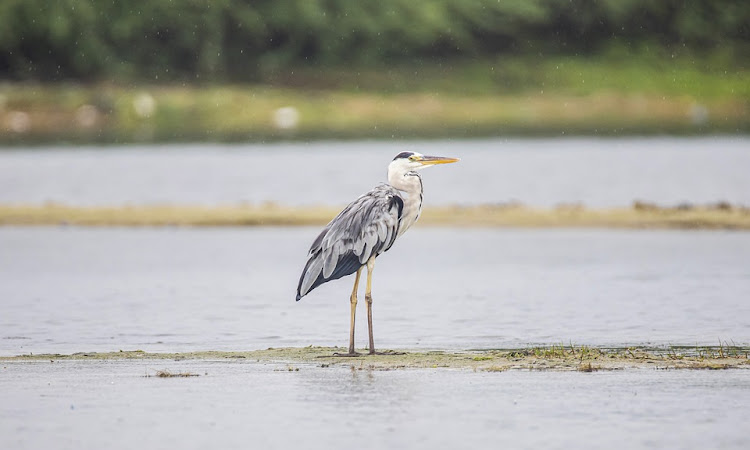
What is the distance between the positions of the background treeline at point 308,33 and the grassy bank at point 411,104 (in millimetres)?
3430

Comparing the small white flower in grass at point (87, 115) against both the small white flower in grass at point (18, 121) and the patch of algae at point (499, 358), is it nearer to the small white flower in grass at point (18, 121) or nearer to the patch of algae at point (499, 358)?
the small white flower in grass at point (18, 121)

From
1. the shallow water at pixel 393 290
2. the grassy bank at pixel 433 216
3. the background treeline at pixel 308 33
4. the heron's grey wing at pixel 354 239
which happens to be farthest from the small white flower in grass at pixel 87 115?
the heron's grey wing at pixel 354 239

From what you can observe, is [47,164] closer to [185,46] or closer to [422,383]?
[422,383]

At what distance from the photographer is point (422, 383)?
9.85m

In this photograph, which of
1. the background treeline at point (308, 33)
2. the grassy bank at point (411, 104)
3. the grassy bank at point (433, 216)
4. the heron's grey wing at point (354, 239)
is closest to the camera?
the heron's grey wing at point (354, 239)

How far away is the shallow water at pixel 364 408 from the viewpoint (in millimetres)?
8125

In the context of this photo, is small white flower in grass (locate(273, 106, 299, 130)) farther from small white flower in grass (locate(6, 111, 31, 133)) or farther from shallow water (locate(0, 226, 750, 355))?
shallow water (locate(0, 226, 750, 355))

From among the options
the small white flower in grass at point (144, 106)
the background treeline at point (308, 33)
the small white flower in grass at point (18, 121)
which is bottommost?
the small white flower in grass at point (18, 121)

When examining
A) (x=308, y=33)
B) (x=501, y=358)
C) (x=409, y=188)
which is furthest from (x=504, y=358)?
(x=308, y=33)

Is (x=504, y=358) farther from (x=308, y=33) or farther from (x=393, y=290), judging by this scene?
(x=308, y=33)

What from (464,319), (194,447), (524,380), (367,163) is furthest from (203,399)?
(367,163)

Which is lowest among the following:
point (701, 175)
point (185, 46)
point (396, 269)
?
point (396, 269)

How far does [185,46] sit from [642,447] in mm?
74476

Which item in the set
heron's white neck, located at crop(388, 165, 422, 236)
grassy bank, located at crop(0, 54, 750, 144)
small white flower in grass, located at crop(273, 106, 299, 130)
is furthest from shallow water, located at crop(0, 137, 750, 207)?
heron's white neck, located at crop(388, 165, 422, 236)
